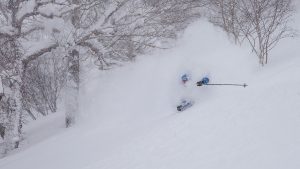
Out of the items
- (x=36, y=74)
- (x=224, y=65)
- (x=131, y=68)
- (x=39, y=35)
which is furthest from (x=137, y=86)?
(x=36, y=74)

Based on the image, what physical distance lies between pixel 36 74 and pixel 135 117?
53.8 feet

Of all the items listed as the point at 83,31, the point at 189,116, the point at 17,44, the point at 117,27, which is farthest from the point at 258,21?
the point at 17,44

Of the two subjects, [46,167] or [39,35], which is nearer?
[46,167]

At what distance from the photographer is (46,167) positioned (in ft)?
31.3

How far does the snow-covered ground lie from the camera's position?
23.4 ft

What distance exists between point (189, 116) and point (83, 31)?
5545mm

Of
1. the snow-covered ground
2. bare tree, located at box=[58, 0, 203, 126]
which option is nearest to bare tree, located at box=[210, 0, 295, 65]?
the snow-covered ground

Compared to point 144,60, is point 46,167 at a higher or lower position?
lower

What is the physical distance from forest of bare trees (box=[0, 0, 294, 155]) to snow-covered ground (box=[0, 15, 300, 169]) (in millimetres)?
646

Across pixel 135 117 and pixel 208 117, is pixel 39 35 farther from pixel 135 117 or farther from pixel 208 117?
pixel 208 117

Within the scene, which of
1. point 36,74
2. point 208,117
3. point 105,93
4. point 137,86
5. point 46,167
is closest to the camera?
point 208,117

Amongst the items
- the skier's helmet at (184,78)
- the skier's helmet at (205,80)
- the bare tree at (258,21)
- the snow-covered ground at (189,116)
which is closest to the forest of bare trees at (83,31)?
the bare tree at (258,21)

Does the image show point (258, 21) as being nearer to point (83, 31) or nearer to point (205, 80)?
point (205, 80)

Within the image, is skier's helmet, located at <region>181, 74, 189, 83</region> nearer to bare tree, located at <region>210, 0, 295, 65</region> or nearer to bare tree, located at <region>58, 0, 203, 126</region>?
bare tree, located at <region>210, 0, 295, 65</region>
